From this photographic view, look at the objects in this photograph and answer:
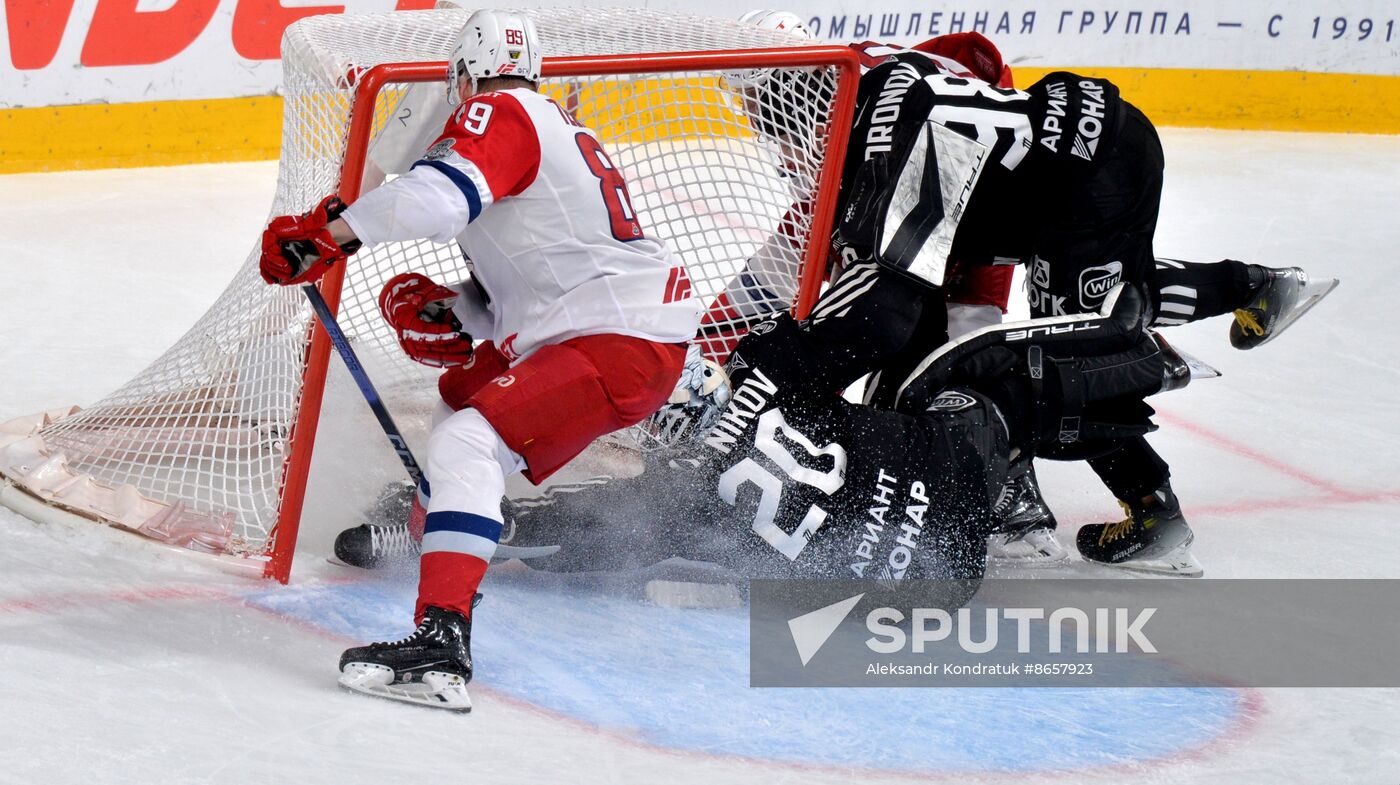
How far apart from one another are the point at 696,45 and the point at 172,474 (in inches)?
51.9

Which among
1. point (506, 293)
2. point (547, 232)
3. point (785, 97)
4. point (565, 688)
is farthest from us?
point (785, 97)

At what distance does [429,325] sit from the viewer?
2.72 metres

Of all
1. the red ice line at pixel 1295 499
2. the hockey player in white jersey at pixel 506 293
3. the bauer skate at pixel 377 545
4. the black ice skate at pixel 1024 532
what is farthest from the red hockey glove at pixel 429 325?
the red ice line at pixel 1295 499

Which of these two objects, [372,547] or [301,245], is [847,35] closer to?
[372,547]

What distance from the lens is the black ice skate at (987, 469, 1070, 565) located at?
10.2 feet

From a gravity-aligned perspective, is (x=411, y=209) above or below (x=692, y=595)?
above


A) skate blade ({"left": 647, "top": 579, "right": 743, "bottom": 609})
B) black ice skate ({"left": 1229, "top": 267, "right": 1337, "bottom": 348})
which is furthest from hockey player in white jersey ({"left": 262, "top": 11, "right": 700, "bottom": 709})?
black ice skate ({"left": 1229, "top": 267, "right": 1337, "bottom": 348})

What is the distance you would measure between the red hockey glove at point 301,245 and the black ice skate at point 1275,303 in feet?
7.13

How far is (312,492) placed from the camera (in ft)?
9.75

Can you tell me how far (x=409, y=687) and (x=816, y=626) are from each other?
77cm

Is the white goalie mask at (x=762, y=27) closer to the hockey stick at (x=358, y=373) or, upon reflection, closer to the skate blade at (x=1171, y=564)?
the hockey stick at (x=358, y=373)

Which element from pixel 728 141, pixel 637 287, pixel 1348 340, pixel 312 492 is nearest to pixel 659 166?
pixel 728 141

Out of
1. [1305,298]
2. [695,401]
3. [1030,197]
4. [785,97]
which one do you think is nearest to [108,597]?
[695,401]

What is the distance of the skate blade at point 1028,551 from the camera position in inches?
123
